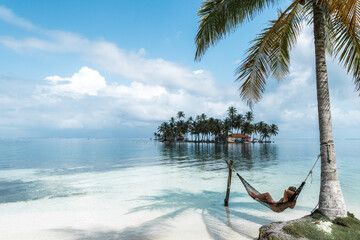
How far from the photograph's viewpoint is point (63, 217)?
23.3 feet

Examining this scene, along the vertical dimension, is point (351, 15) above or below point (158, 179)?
above

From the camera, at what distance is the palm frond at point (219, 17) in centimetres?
470

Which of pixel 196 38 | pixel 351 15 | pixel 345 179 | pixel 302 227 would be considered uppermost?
pixel 196 38

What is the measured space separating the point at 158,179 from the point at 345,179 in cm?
1108

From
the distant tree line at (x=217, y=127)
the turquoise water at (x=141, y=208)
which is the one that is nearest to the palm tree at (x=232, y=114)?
the distant tree line at (x=217, y=127)

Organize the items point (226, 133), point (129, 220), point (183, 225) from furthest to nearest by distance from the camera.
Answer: point (226, 133)
point (129, 220)
point (183, 225)

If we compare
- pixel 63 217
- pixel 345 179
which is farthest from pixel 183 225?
pixel 345 179

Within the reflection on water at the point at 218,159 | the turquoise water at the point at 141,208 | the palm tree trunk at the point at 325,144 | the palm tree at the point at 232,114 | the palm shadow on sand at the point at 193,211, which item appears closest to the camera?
the palm tree trunk at the point at 325,144

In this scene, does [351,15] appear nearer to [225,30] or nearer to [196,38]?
[225,30]

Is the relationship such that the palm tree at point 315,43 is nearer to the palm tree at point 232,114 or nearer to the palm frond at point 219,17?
the palm frond at point 219,17

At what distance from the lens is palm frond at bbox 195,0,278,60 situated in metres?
4.70

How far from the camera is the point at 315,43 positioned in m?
4.38

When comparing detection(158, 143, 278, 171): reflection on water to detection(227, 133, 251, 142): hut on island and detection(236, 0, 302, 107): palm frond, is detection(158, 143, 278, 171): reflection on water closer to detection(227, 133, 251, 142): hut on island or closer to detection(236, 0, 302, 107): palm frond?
detection(236, 0, 302, 107): palm frond

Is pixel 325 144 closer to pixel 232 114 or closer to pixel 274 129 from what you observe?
pixel 232 114
